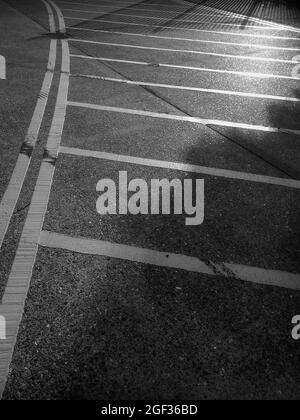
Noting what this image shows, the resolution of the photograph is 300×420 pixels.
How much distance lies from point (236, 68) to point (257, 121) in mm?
2886

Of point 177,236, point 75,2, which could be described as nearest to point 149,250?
point 177,236

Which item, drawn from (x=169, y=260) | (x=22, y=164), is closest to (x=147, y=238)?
(x=169, y=260)

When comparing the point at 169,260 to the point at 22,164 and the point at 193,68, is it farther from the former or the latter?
the point at 193,68

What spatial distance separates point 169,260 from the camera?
311cm

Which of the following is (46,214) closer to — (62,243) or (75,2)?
(62,243)

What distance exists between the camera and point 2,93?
634cm

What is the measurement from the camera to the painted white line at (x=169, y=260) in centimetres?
299

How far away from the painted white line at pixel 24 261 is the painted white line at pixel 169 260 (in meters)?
0.14

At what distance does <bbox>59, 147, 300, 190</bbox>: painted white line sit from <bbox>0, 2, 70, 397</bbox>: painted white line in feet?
1.23

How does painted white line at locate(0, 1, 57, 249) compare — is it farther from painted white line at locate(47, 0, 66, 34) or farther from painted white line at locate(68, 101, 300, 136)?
painted white line at locate(47, 0, 66, 34)

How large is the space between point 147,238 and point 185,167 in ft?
4.59

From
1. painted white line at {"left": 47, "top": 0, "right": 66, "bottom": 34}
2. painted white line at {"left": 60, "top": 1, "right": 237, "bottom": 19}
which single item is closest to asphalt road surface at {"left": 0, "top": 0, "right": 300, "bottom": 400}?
painted white line at {"left": 47, "top": 0, "right": 66, "bottom": 34}

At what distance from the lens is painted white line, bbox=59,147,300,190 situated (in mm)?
4250

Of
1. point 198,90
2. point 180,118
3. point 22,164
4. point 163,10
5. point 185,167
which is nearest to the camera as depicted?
point 22,164
